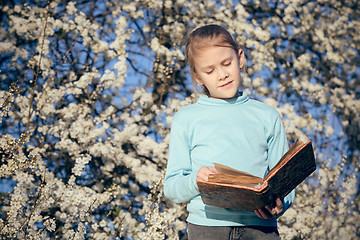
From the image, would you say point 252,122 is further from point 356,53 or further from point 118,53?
point 356,53

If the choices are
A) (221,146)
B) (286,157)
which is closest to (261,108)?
(221,146)

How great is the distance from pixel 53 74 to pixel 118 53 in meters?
0.72

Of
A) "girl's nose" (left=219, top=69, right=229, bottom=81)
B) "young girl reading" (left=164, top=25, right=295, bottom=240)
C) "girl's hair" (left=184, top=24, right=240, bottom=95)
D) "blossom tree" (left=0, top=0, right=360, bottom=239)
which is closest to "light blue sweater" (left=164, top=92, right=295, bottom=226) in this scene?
"young girl reading" (left=164, top=25, right=295, bottom=240)

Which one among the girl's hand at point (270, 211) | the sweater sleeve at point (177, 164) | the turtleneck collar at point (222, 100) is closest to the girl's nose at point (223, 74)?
the turtleneck collar at point (222, 100)

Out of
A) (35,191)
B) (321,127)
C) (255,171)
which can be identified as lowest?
(321,127)

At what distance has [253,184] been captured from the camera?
1.13 meters

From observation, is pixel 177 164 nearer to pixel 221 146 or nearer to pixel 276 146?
pixel 221 146

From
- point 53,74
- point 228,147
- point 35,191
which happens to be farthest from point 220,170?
point 53,74

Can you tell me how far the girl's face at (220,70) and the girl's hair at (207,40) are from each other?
0.02m

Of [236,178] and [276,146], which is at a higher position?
[236,178]

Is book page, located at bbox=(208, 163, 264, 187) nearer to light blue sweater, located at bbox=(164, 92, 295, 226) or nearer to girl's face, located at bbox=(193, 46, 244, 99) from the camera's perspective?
light blue sweater, located at bbox=(164, 92, 295, 226)

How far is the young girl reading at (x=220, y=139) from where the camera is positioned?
138cm

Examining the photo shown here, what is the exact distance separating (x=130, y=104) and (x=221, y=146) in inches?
93.4

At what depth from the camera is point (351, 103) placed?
4.71m
